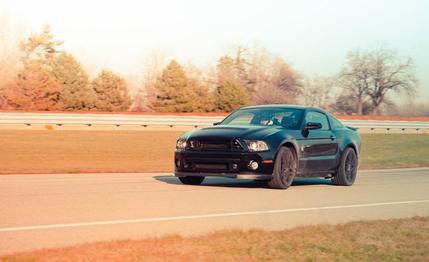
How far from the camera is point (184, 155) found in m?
13.1

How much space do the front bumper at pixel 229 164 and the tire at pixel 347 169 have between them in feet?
7.98

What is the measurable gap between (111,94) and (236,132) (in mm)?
51264

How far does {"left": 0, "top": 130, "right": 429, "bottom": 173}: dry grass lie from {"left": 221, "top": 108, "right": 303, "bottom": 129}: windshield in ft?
16.9

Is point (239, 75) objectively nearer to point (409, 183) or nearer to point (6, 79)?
point (6, 79)

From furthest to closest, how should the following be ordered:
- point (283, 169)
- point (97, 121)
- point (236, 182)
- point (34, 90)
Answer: point (34, 90), point (97, 121), point (236, 182), point (283, 169)

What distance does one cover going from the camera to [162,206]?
32.7 ft

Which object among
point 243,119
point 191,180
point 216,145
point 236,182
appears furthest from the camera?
point 236,182

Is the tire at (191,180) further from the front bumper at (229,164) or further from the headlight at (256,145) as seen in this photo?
the headlight at (256,145)

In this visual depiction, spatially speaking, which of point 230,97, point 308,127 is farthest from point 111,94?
point 308,127

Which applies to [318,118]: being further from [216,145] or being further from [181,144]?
[181,144]

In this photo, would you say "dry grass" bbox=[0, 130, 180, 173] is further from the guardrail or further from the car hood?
the car hood

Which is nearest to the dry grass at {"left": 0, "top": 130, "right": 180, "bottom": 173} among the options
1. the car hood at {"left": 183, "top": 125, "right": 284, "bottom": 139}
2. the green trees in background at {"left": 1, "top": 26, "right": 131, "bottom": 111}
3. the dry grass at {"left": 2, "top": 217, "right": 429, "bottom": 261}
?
the car hood at {"left": 183, "top": 125, "right": 284, "bottom": 139}

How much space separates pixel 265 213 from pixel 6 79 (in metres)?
58.8

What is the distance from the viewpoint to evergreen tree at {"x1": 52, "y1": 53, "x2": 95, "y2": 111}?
2419 inches
